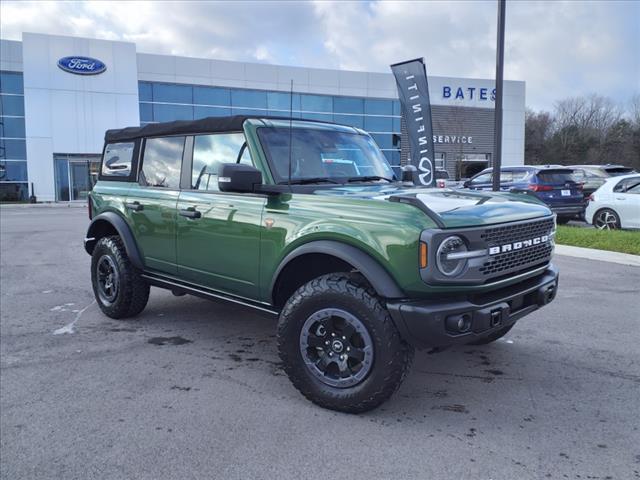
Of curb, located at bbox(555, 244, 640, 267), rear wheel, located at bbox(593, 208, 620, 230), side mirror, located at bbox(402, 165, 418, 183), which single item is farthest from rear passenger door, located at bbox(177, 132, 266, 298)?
rear wheel, located at bbox(593, 208, 620, 230)

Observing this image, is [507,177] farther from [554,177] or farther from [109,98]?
[109,98]

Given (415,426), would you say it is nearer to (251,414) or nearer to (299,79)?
(251,414)

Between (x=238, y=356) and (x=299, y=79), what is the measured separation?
33.2 meters

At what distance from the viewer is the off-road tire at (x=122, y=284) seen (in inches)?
210

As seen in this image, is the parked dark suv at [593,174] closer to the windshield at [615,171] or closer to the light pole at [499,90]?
the windshield at [615,171]

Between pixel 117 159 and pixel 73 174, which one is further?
pixel 73 174

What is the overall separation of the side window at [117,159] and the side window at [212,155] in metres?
1.22

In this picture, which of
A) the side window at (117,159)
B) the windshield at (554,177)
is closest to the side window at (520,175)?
the windshield at (554,177)

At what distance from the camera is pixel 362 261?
325cm

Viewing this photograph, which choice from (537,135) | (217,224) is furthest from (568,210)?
(537,135)

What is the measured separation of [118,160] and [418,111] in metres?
8.85

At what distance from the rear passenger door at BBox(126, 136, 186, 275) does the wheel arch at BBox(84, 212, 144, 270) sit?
0.08 meters

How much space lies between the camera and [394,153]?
3906 cm

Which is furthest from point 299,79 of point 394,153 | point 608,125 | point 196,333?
point 608,125
